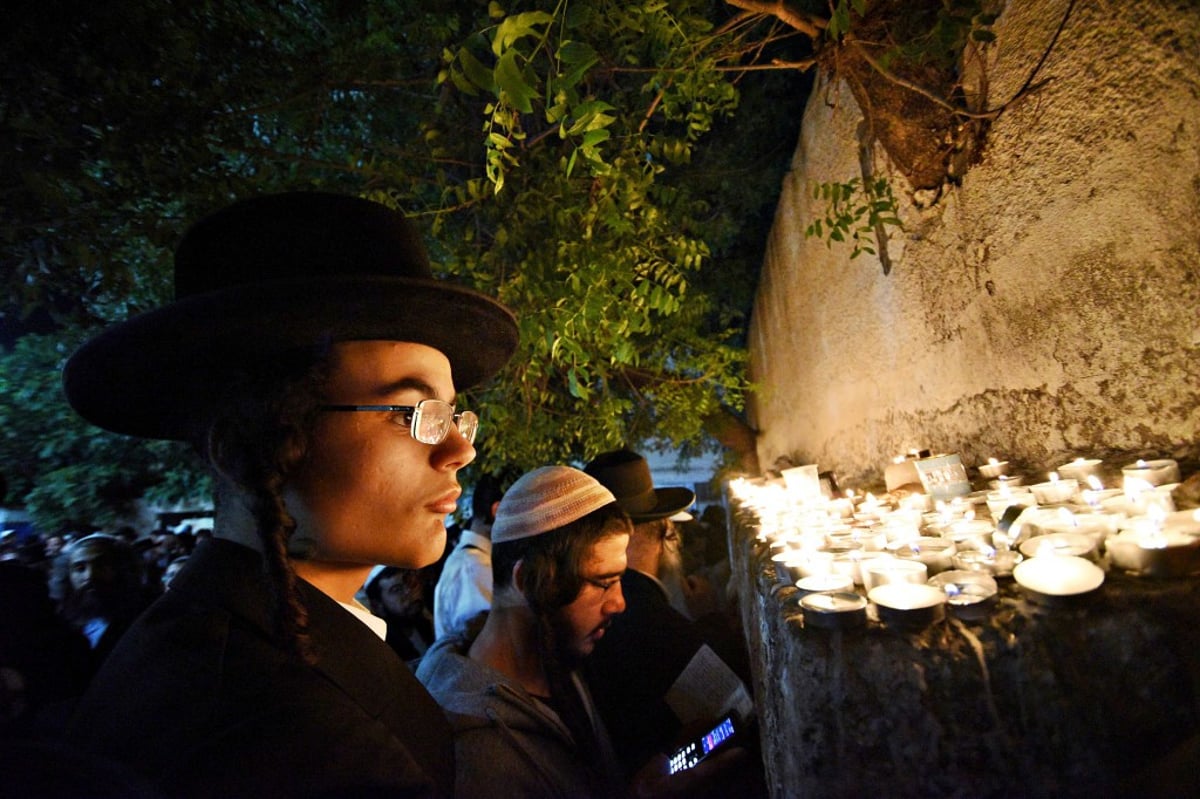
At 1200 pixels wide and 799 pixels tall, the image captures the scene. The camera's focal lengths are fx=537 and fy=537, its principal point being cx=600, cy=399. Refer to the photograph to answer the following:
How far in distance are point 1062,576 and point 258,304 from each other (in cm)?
185

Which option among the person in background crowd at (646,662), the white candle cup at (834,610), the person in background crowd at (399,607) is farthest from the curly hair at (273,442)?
the person in background crowd at (399,607)

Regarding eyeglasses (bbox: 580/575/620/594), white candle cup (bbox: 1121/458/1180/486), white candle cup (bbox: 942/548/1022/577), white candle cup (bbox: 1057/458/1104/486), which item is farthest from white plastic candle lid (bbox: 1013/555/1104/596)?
eyeglasses (bbox: 580/575/620/594)

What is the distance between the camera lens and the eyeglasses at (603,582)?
2133mm

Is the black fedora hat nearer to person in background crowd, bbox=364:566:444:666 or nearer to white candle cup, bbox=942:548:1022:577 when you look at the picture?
person in background crowd, bbox=364:566:444:666

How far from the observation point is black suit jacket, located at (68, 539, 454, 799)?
32.7 inches

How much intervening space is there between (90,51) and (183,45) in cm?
44

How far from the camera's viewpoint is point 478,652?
201cm

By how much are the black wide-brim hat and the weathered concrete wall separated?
233cm

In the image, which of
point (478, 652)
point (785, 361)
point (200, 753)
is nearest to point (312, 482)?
point (200, 753)

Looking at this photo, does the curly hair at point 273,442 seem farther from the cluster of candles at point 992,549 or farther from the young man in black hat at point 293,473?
the cluster of candles at point 992,549

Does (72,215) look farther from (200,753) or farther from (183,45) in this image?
(200,753)

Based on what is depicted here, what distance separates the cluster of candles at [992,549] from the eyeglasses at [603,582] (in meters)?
0.67

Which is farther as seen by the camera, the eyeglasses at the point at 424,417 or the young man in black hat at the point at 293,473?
the eyeglasses at the point at 424,417

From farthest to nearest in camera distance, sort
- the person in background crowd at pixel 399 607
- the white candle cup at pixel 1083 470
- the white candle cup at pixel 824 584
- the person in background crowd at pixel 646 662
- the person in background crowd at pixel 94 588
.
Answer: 1. the person in background crowd at pixel 399 607
2. the person in background crowd at pixel 94 588
3. the person in background crowd at pixel 646 662
4. the white candle cup at pixel 1083 470
5. the white candle cup at pixel 824 584
